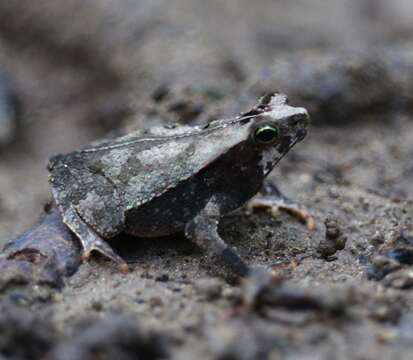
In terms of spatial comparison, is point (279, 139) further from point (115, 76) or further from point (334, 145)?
point (115, 76)

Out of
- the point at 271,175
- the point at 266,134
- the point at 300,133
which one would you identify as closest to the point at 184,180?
the point at 266,134

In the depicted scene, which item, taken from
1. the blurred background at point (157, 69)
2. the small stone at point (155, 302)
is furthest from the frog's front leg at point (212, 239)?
the blurred background at point (157, 69)

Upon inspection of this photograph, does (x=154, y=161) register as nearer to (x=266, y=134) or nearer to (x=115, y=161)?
(x=115, y=161)

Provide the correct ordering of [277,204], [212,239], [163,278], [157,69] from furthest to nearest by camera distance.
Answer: [157,69] < [277,204] < [212,239] < [163,278]

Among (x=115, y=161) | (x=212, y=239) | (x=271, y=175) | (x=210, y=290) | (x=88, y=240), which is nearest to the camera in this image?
(x=210, y=290)

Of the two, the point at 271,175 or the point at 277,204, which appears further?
the point at 271,175

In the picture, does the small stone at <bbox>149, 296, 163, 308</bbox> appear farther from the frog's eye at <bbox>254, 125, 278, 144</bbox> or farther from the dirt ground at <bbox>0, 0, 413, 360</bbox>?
the frog's eye at <bbox>254, 125, 278, 144</bbox>

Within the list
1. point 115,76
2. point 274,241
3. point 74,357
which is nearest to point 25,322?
point 74,357
